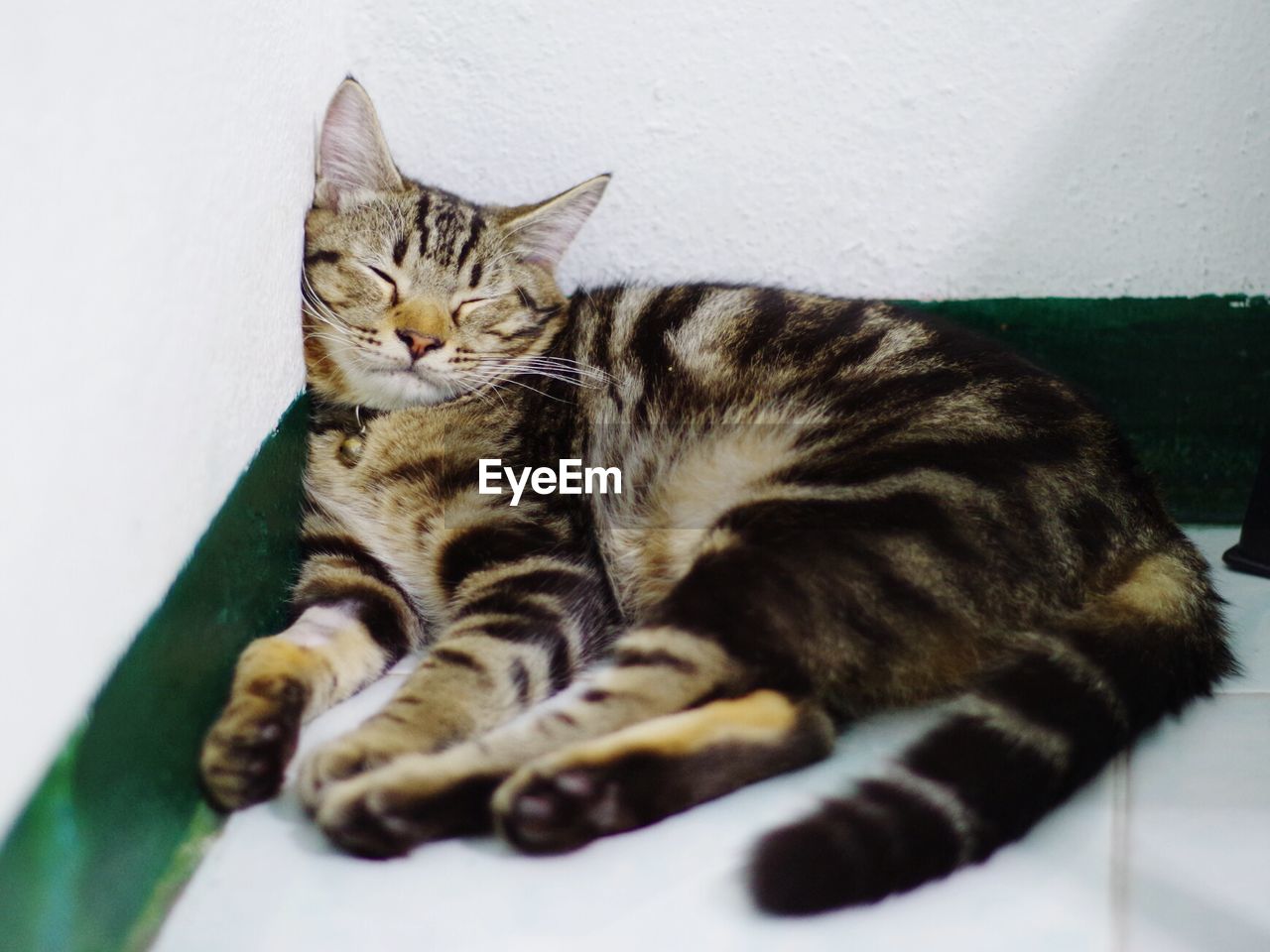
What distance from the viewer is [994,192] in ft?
6.31

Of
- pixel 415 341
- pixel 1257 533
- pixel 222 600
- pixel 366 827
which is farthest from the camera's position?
pixel 1257 533

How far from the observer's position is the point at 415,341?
1.68 metres

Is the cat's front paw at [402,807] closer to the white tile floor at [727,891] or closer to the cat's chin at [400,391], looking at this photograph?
the white tile floor at [727,891]

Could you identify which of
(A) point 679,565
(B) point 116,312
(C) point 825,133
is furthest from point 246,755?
(C) point 825,133

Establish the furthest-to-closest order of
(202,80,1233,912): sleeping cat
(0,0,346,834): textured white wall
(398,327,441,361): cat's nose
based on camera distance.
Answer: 1. (398,327,441,361): cat's nose
2. (202,80,1233,912): sleeping cat
3. (0,0,346,834): textured white wall

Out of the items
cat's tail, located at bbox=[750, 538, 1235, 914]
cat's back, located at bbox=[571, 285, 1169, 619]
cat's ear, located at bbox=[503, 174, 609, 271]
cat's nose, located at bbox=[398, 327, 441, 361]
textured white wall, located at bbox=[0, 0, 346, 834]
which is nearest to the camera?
textured white wall, located at bbox=[0, 0, 346, 834]

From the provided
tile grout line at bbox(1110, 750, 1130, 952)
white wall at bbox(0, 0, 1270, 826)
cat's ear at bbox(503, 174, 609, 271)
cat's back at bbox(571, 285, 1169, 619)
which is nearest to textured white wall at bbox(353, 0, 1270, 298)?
white wall at bbox(0, 0, 1270, 826)

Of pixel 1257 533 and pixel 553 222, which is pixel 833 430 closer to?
pixel 553 222

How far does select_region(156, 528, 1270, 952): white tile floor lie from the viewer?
1.04 metres

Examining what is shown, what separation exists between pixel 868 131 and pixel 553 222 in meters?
0.58

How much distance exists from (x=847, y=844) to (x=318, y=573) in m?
0.94

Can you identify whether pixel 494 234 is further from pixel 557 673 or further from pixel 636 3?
pixel 557 673

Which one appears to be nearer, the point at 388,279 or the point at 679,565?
the point at 679,565

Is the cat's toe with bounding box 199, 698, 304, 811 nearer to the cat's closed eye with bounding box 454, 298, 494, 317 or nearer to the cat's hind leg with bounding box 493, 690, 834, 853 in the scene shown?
the cat's hind leg with bounding box 493, 690, 834, 853
